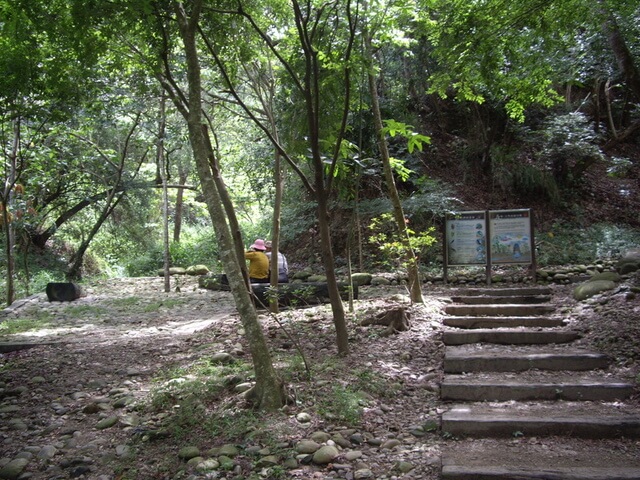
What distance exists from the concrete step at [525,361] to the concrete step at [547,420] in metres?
0.84

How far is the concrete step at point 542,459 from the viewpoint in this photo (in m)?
3.46

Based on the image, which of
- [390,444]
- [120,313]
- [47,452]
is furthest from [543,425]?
[120,313]

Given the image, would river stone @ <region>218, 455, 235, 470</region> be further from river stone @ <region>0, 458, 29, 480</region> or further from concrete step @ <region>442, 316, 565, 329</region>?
concrete step @ <region>442, 316, 565, 329</region>

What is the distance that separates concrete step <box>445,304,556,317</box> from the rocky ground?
0.20 meters

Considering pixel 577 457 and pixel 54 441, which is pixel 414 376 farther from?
pixel 54 441

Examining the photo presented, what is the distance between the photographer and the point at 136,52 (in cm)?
672

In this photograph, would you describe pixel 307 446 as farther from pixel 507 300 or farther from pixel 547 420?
pixel 507 300

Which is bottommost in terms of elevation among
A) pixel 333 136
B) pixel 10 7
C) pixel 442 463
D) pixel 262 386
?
pixel 442 463

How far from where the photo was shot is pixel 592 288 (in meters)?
7.69

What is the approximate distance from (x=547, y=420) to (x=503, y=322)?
284 centimetres

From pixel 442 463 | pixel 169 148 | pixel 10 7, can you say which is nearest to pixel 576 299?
pixel 442 463

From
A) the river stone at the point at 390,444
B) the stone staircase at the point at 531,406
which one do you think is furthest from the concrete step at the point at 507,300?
the river stone at the point at 390,444

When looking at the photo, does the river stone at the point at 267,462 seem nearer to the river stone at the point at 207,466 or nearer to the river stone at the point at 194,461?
the river stone at the point at 207,466

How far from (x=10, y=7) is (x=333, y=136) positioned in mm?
3515
